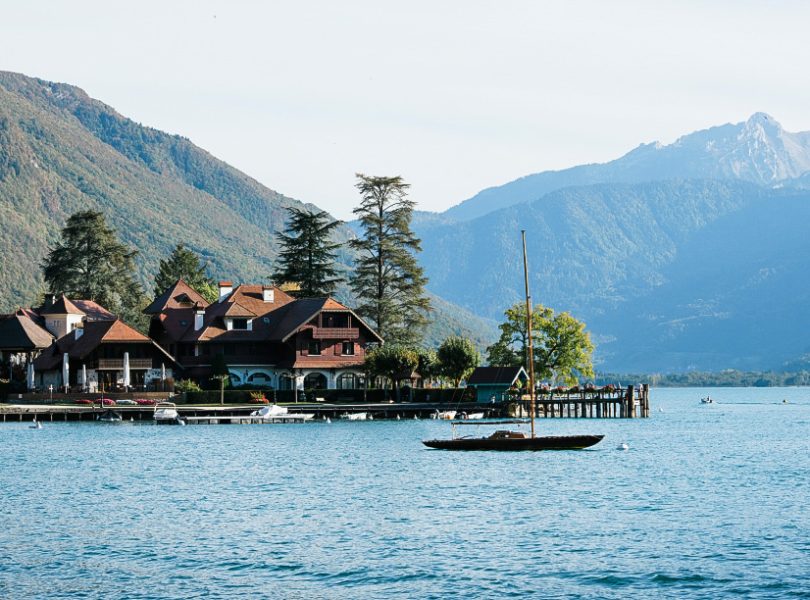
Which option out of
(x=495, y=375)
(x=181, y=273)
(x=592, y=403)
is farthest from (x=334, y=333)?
(x=181, y=273)

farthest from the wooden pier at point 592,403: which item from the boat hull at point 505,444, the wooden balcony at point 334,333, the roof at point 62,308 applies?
the roof at point 62,308

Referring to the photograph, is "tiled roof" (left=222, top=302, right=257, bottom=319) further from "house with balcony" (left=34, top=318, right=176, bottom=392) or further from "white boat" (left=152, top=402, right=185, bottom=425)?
"white boat" (left=152, top=402, right=185, bottom=425)

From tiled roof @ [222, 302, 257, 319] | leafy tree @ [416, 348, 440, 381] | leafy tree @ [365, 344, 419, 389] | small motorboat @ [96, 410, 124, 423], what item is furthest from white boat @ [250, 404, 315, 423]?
tiled roof @ [222, 302, 257, 319]

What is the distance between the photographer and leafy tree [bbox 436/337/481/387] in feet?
403

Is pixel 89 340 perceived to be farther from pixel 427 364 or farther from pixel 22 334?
pixel 427 364

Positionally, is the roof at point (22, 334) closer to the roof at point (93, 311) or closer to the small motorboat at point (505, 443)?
the roof at point (93, 311)

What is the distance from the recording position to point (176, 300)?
467ft

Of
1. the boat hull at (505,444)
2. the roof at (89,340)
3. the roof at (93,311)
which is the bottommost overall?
the boat hull at (505,444)

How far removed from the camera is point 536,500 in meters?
54.8

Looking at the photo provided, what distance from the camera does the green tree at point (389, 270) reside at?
124m

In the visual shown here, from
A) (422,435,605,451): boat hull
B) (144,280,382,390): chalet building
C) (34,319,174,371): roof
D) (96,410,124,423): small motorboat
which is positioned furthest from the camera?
(144,280,382,390): chalet building

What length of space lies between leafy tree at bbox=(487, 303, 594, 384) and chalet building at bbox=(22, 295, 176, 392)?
1231 inches

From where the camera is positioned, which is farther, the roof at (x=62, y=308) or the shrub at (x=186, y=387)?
the roof at (x=62, y=308)

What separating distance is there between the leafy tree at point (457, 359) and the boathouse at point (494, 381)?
3573 millimetres
